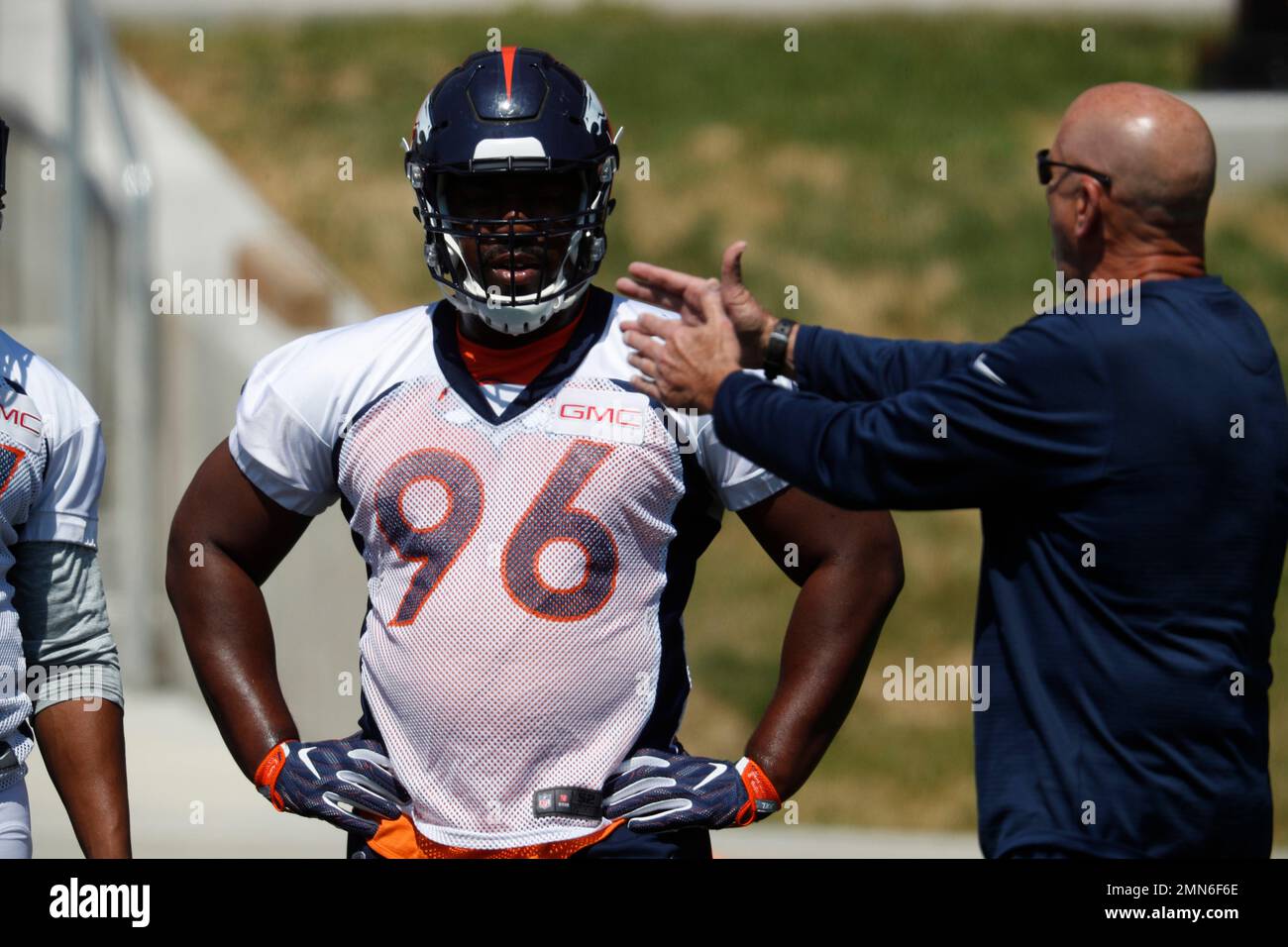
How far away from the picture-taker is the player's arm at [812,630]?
401 centimetres

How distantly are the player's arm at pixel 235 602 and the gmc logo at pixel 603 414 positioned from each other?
61 cm

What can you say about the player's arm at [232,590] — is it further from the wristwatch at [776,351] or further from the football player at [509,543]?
the wristwatch at [776,351]

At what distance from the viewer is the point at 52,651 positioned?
3947 millimetres

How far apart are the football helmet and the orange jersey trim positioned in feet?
3.37

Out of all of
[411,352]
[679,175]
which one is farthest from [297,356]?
[679,175]

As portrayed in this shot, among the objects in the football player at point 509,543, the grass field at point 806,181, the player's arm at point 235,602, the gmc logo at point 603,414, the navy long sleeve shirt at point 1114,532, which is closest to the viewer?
the navy long sleeve shirt at point 1114,532

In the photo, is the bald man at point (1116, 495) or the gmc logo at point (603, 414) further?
the gmc logo at point (603, 414)

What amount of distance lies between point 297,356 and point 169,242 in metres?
7.30

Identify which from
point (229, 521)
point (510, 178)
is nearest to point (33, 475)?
point (229, 521)

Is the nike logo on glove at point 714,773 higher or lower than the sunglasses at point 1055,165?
lower

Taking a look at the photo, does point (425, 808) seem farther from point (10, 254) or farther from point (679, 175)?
point (679, 175)

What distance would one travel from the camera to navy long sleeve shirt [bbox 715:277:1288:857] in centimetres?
343

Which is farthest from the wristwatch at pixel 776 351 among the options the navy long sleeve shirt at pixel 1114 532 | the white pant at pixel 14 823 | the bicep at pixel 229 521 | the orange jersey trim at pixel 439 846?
the white pant at pixel 14 823

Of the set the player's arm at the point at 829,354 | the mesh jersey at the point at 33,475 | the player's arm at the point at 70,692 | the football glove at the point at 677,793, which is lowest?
the football glove at the point at 677,793
